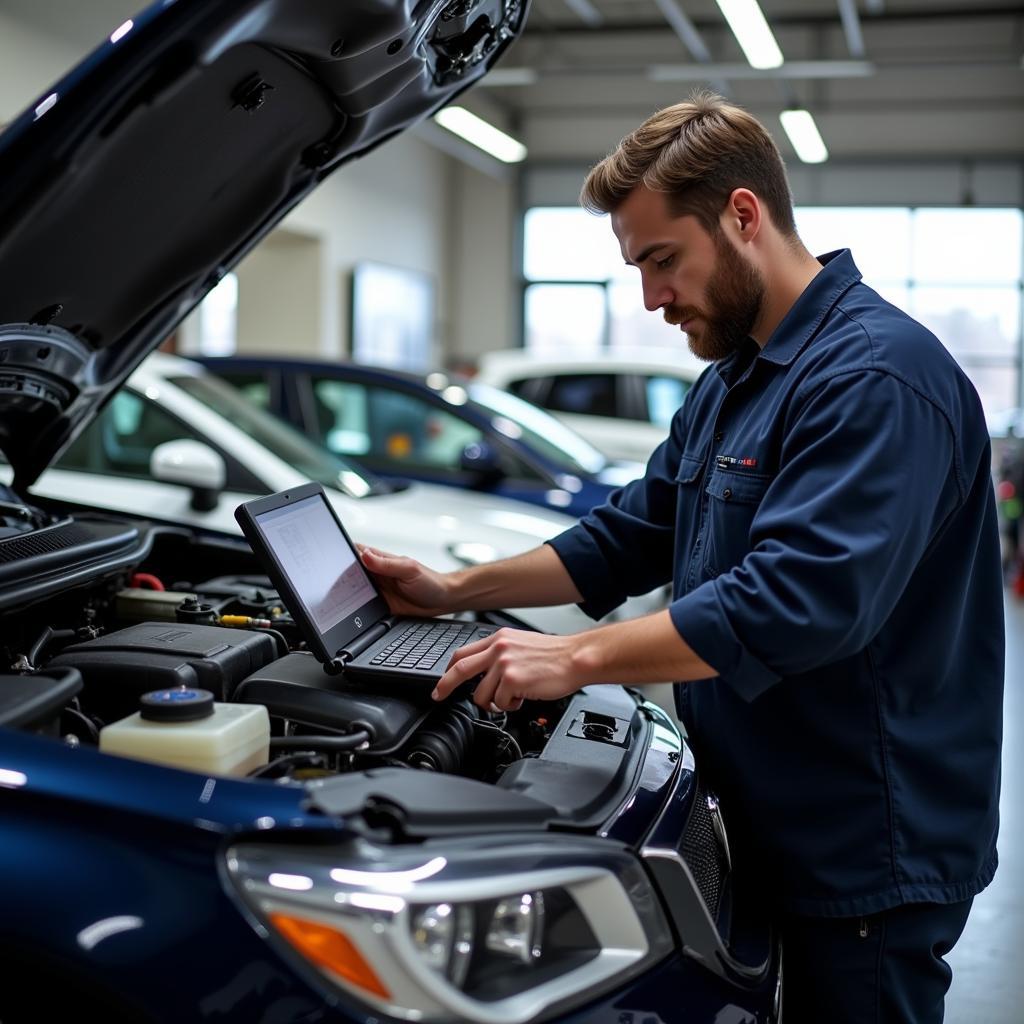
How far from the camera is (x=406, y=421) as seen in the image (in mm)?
5723

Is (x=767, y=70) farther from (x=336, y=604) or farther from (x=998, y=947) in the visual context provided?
(x=336, y=604)

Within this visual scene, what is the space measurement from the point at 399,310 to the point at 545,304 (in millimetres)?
2359

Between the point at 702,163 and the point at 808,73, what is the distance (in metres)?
9.76

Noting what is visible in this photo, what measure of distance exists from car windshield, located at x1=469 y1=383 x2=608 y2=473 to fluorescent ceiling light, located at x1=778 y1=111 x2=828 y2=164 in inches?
252

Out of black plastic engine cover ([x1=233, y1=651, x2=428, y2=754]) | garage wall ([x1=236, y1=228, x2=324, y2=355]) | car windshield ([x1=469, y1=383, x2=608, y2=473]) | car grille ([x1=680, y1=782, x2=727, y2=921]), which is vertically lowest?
car grille ([x1=680, y1=782, x2=727, y2=921])

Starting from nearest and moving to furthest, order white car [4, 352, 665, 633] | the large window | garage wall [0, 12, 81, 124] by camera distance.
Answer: white car [4, 352, 665, 633] < garage wall [0, 12, 81, 124] < the large window

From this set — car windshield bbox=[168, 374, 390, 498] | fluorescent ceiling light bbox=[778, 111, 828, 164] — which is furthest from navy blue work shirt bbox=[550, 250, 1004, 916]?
fluorescent ceiling light bbox=[778, 111, 828, 164]

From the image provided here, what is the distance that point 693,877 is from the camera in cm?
156

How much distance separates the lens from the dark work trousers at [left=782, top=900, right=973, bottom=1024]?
5.57 feet

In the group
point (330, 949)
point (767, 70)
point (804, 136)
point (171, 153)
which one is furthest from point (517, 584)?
point (804, 136)

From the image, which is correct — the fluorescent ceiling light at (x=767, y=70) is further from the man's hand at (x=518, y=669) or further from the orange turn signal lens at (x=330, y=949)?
the orange turn signal lens at (x=330, y=949)

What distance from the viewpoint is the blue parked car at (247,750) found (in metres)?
1.22

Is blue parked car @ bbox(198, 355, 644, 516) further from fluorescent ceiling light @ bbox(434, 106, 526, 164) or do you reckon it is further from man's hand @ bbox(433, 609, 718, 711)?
fluorescent ceiling light @ bbox(434, 106, 526, 164)

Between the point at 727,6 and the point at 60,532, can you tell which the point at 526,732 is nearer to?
the point at 60,532
